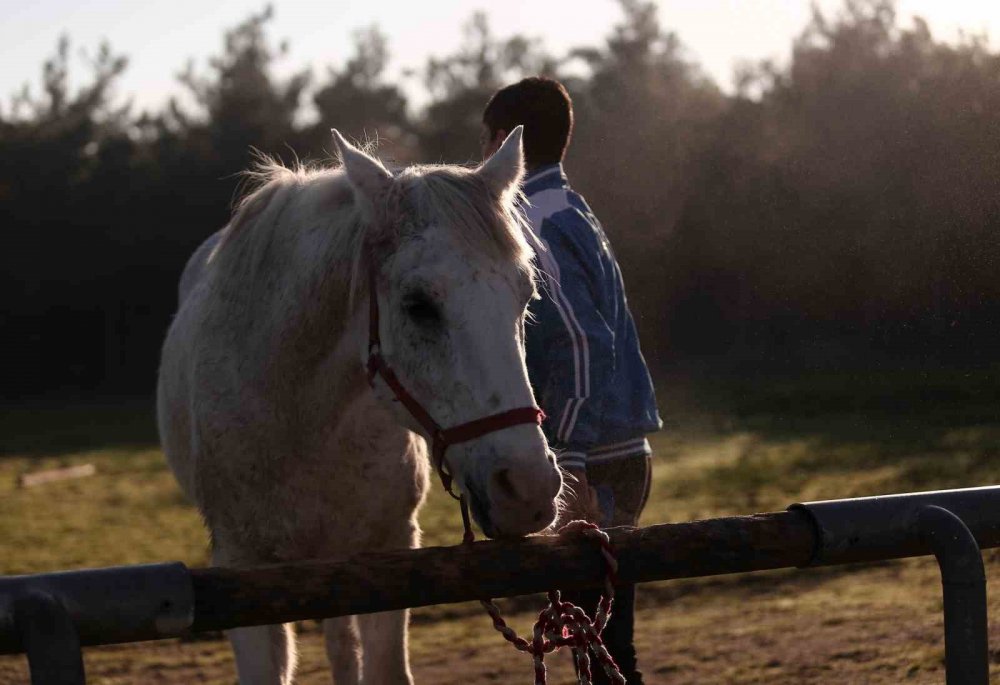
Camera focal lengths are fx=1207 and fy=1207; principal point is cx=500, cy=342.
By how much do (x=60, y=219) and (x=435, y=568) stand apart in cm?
2980

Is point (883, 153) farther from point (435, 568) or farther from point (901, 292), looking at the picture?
point (435, 568)

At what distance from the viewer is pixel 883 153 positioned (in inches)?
705

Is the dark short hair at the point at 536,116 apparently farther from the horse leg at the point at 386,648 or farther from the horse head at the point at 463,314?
the horse leg at the point at 386,648

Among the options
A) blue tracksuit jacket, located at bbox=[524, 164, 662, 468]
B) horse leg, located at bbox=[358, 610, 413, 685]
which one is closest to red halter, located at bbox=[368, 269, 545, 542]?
blue tracksuit jacket, located at bbox=[524, 164, 662, 468]

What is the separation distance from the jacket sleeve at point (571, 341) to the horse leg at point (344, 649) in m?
1.38

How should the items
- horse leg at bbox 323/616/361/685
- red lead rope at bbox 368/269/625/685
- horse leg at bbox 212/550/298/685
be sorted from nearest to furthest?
1. red lead rope at bbox 368/269/625/685
2. horse leg at bbox 212/550/298/685
3. horse leg at bbox 323/616/361/685

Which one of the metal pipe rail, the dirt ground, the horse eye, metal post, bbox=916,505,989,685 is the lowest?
the dirt ground

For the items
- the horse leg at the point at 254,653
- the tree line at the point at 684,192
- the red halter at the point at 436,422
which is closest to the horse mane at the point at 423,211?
the red halter at the point at 436,422

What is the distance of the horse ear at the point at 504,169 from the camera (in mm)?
2891

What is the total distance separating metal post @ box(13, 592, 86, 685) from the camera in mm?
1732

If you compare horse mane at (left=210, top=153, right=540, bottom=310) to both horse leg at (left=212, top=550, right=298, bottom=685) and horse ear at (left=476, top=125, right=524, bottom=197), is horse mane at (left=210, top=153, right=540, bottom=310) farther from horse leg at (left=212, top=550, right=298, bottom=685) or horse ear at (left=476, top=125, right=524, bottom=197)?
horse leg at (left=212, top=550, right=298, bottom=685)

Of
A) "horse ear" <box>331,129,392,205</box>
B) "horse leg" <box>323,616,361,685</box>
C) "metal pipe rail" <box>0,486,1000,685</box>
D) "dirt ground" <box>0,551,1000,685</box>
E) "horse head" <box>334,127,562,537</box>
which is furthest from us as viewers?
"dirt ground" <box>0,551,1000,685</box>

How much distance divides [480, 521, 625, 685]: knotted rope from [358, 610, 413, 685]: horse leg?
3.61ft

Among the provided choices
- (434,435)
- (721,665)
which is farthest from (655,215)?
(434,435)
